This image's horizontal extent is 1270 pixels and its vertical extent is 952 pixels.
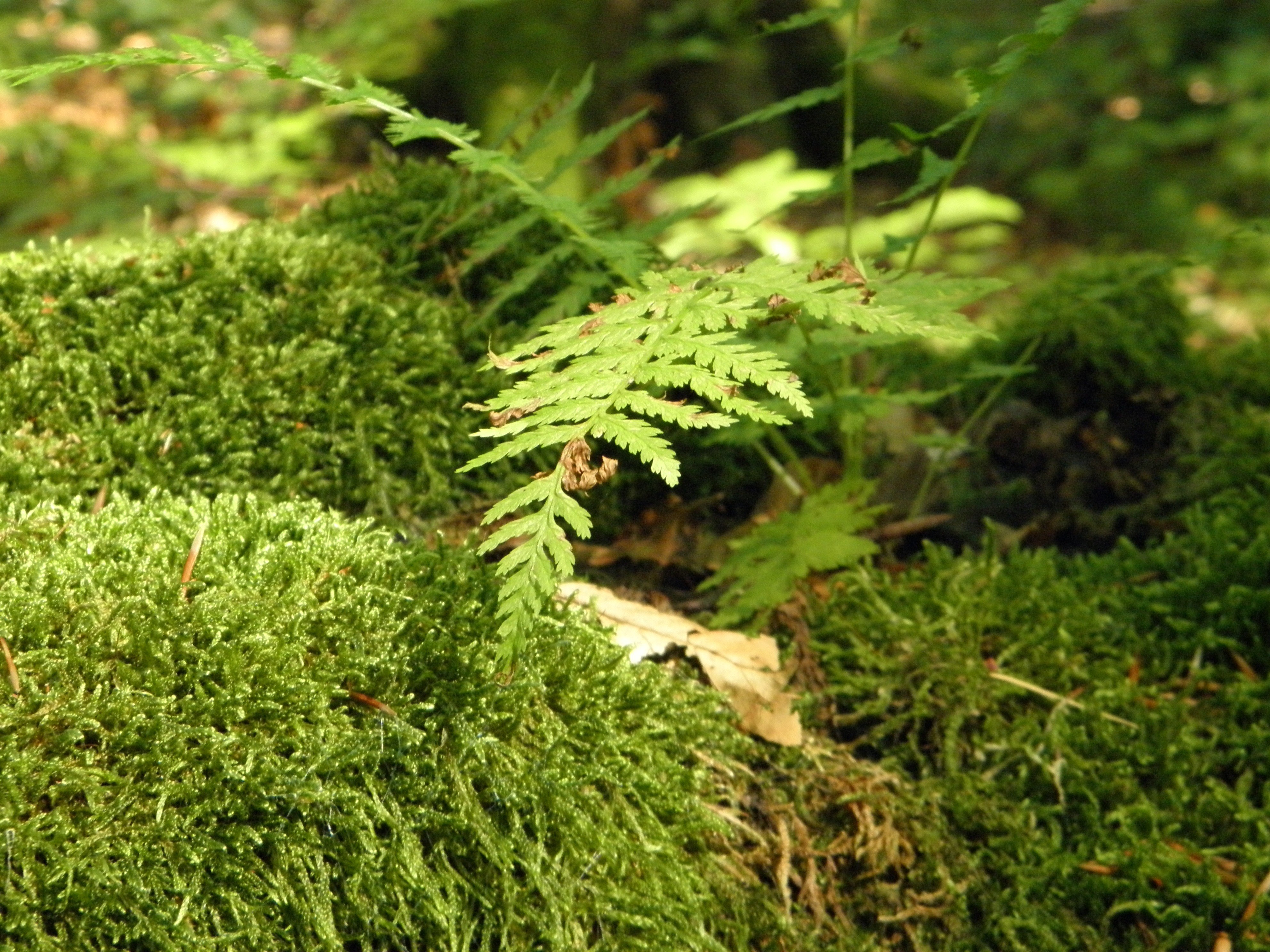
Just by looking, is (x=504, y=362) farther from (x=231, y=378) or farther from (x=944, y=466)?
(x=944, y=466)

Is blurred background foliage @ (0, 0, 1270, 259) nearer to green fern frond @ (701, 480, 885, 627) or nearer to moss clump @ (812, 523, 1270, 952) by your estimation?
green fern frond @ (701, 480, 885, 627)

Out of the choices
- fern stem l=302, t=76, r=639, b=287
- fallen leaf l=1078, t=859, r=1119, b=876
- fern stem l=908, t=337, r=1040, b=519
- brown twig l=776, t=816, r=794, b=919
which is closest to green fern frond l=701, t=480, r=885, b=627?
fern stem l=908, t=337, r=1040, b=519

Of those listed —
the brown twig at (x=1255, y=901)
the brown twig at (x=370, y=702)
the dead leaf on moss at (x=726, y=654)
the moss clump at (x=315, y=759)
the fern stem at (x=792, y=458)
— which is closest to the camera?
the moss clump at (x=315, y=759)

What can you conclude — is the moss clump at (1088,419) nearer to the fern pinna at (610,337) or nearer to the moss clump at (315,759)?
the fern pinna at (610,337)

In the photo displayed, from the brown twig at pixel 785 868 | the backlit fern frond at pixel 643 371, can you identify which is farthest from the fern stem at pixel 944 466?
the brown twig at pixel 785 868

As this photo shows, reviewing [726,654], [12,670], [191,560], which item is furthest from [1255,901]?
[12,670]

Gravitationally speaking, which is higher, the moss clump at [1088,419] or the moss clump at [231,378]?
the moss clump at [231,378]

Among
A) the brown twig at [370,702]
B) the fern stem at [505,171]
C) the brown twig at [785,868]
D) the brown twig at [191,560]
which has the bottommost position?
the brown twig at [785,868]

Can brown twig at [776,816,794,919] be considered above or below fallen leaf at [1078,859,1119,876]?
above
